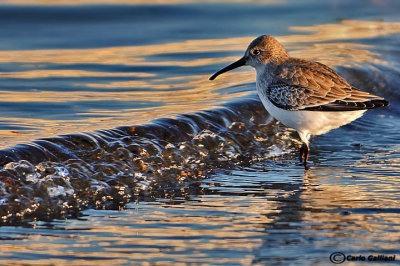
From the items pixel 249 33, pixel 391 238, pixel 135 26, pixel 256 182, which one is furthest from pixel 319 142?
pixel 135 26

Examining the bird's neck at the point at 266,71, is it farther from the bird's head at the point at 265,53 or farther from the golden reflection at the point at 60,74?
the golden reflection at the point at 60,74

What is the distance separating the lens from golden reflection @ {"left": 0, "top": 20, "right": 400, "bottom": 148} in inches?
352

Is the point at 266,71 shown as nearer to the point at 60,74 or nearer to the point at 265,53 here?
the point at 265,53

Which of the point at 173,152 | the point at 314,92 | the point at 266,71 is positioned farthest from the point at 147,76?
the point at 314,92

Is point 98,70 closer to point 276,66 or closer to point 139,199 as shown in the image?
point 276,66

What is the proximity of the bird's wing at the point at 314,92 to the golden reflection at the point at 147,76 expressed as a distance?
142 centimetres

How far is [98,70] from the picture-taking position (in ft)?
38.2

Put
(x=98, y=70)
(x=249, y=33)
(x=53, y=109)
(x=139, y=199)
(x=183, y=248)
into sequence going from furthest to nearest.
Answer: (x=249, y=33), (x=98, y=70), (x=53, y=109), (x=139, y=199), (x=183, y=248)

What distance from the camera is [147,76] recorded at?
1144 centimetres

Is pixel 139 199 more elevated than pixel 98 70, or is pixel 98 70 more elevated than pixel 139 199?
pixel 98 70

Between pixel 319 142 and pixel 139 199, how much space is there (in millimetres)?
3044

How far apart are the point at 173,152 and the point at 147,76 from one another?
3.38m

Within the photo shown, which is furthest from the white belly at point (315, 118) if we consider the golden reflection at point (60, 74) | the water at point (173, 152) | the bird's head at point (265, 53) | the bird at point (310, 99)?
the golden reflection at point (60, 74)

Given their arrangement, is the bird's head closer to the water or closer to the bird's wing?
the bird's wing
